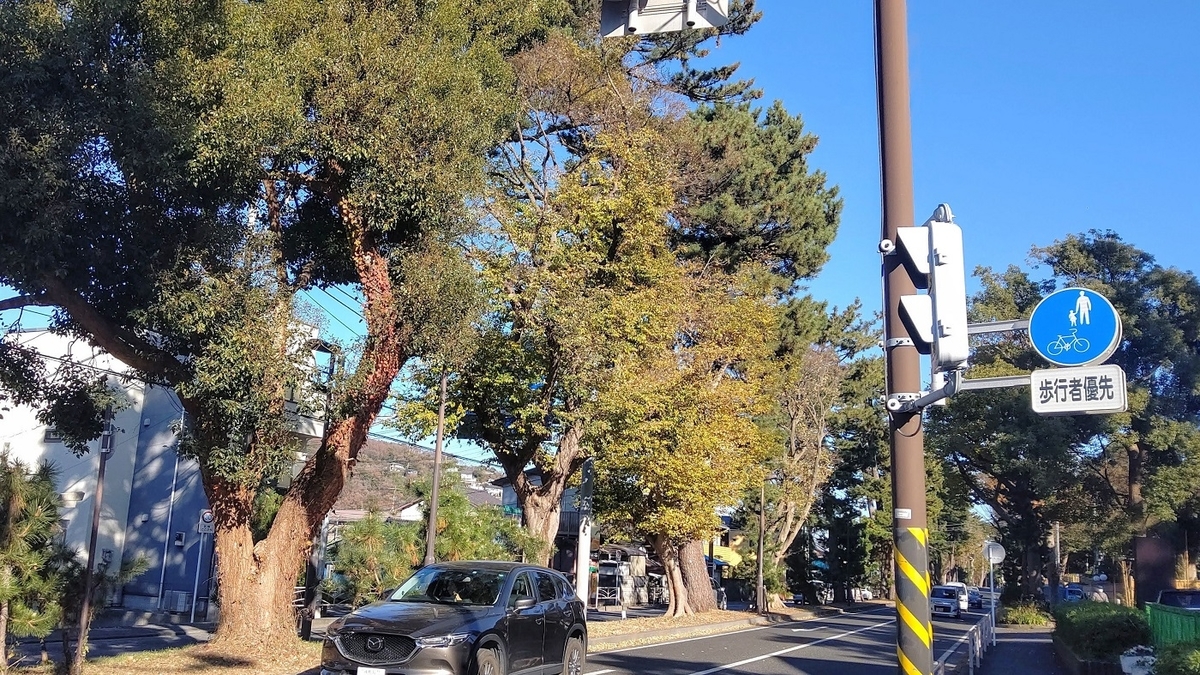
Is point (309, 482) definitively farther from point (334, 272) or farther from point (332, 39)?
point (332, 39)

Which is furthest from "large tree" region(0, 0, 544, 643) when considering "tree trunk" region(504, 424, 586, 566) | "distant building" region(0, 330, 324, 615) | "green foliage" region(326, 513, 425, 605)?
"distant building" region(0, 330, 324, 615)

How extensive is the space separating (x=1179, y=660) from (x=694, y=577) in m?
26.6

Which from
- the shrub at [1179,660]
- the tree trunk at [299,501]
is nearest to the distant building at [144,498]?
the tree trunk at [299,501]

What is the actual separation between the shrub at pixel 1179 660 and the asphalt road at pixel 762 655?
26.1ft

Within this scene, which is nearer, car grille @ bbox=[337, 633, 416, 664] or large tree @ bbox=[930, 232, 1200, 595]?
car grille @ bbox=[337, 633, 416, 664]

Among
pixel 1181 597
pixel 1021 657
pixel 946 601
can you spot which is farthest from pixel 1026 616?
pixel 1021 657

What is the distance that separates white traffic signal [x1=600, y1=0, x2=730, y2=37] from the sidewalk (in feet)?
51.6

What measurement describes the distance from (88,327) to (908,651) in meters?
11.9

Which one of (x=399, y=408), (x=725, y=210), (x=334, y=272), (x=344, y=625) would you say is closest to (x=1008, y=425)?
(x=725, y=210)

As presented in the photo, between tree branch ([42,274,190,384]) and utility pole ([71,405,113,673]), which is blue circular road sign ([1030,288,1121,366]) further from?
tree branch ([42,274,190,384])

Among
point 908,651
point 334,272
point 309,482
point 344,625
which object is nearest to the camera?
point 908,651

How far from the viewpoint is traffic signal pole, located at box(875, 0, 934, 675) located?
20.3ft

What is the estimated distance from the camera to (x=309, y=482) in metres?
16.0

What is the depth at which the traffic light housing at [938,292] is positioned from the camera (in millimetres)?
5565
